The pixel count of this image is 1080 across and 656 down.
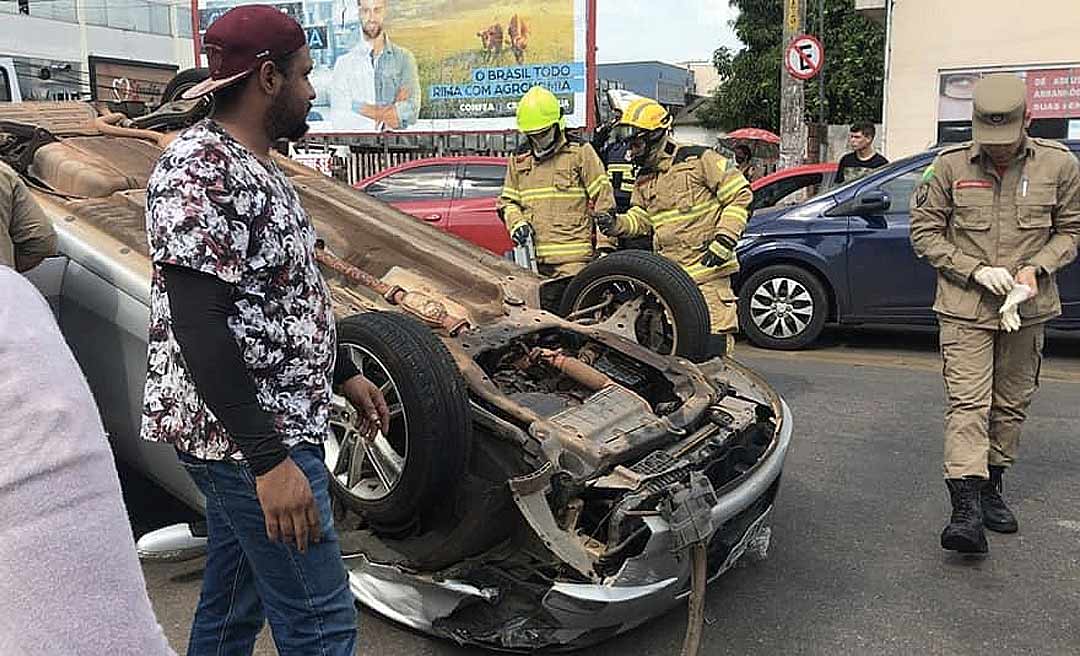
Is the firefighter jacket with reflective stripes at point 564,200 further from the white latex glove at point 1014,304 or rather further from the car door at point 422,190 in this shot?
the car door at point 422,190

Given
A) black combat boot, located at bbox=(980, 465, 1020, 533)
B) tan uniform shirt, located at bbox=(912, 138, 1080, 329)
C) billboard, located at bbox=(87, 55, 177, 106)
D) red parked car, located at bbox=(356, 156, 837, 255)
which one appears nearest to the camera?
tan uniform shirt, located at bbox=(912, 138, 1080, 329)

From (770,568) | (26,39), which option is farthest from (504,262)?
(26,39)

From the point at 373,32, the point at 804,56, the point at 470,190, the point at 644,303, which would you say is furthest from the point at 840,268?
the point at 373,32

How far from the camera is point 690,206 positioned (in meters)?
5.29

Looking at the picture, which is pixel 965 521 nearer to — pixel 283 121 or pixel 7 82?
pixel 283 121

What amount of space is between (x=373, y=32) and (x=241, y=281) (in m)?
12.0

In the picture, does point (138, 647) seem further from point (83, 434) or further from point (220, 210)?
point (220, 210)

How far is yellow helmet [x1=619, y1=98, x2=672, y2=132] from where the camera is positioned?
17.1 ft

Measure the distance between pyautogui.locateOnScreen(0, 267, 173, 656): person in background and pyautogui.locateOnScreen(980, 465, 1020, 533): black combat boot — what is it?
3.83 m

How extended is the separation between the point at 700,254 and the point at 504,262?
1.27 m

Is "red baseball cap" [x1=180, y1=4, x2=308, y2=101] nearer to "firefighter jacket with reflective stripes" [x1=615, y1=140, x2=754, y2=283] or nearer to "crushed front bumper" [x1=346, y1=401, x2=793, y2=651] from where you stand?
"crushed front bumper" [x1=346, y1=401, x2=793, y2=651]

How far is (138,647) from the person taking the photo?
42.4 inches

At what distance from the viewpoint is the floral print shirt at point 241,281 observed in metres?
1.98

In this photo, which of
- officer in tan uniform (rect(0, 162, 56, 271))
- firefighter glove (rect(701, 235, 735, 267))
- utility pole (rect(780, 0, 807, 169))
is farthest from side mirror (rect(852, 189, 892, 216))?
utility pole (rect(780, 0, 807, 169))
